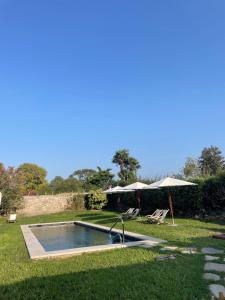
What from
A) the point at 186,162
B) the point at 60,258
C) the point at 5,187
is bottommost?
the point at 60,258

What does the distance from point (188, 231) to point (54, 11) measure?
12184mm

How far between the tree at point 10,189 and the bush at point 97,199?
6.38m

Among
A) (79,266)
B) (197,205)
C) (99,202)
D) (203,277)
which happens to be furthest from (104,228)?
(99,202)

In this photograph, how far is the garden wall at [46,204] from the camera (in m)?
26.9

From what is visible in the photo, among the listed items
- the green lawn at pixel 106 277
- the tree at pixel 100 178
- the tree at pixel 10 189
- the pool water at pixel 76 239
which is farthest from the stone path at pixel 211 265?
the tree at pixel 100 178

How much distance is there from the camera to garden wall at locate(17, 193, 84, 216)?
26.9 m

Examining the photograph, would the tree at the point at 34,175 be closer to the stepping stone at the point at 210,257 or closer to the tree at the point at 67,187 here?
the tree at the point at 67,187

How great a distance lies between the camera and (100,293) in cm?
477

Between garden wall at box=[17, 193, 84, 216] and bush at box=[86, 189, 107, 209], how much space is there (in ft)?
4.35

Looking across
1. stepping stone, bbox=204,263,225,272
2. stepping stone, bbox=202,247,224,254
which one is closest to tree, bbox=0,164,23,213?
stepping stone, bbox=202,247,224,254

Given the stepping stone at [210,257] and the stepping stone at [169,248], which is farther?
the stepping stone at [169,248]

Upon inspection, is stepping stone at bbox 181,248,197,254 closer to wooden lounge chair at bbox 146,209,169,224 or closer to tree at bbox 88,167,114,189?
wooden lounge chair at bbox 146,209,169,224

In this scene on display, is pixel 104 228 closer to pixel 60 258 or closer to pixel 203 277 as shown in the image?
pixel 60 258

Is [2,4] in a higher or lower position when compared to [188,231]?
higher
